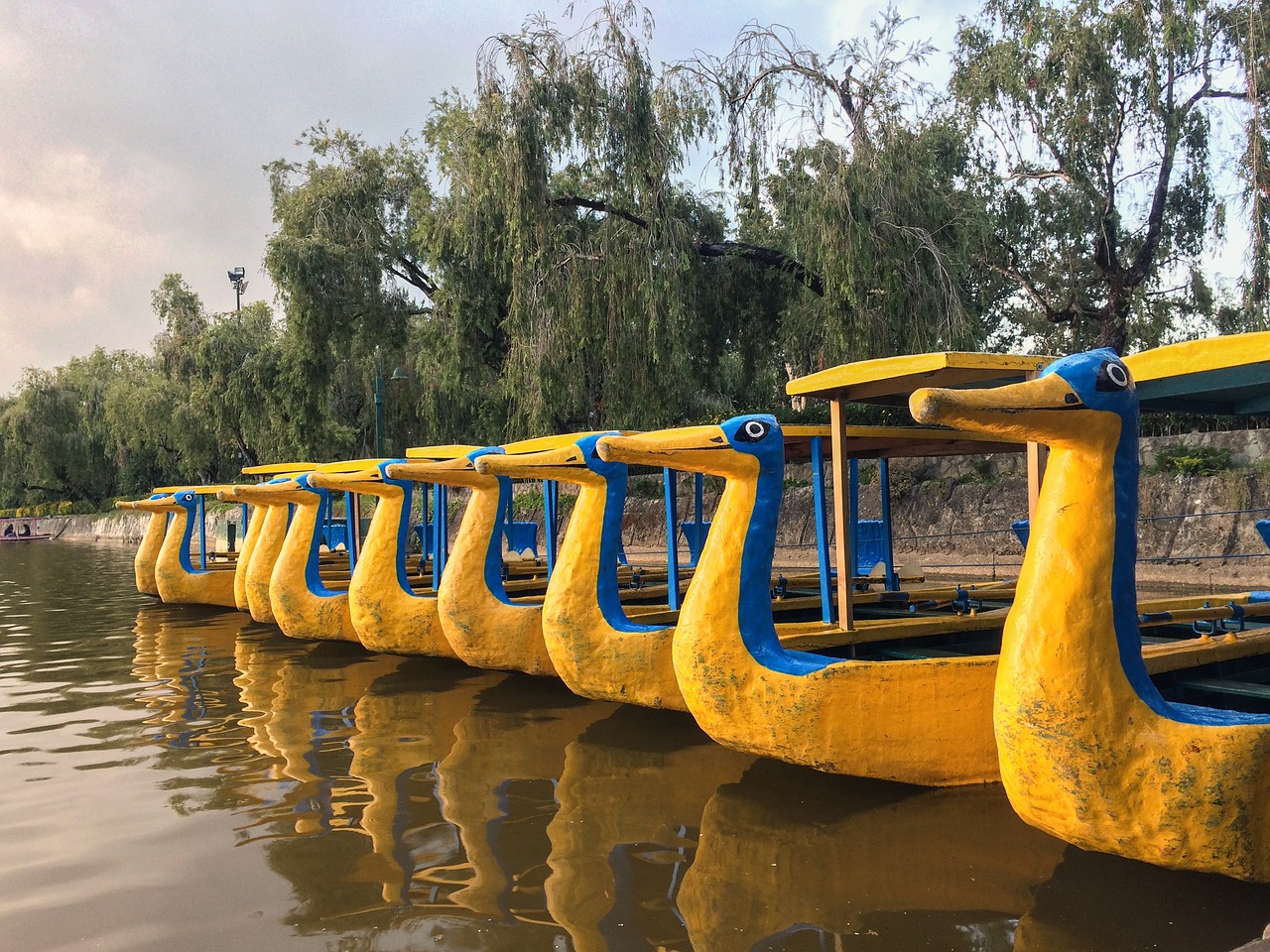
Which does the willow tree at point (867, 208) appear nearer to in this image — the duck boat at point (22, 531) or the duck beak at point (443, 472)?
the duck beak at point (443, 472)

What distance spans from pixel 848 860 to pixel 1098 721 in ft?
4.72

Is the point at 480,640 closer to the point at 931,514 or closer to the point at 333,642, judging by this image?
the point at 333,642

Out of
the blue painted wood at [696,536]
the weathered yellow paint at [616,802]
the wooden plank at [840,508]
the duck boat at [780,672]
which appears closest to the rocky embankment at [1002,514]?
the blue painted wood at [696,536]

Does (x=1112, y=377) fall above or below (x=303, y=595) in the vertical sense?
above

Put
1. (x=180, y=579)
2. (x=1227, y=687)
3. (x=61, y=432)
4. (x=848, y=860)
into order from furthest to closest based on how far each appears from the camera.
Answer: (x=61, y=432), (x=180, y=579), (x=1227, y=687), (x=848, y=860)

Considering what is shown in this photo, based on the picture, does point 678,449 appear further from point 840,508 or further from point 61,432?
point 61,432

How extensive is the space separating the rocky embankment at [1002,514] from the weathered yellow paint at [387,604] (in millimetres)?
7106

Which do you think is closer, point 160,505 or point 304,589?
point 304,589

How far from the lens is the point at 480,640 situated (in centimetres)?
826

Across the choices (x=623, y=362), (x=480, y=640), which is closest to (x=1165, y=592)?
(x=623, y=362)

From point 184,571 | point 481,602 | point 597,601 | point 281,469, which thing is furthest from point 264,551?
point 597,601

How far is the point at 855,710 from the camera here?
17.0 feet

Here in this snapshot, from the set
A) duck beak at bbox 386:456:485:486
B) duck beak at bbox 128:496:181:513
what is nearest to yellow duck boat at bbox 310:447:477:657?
duck beak at bbox 386:456:485:486

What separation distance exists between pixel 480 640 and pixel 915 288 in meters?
10.1
